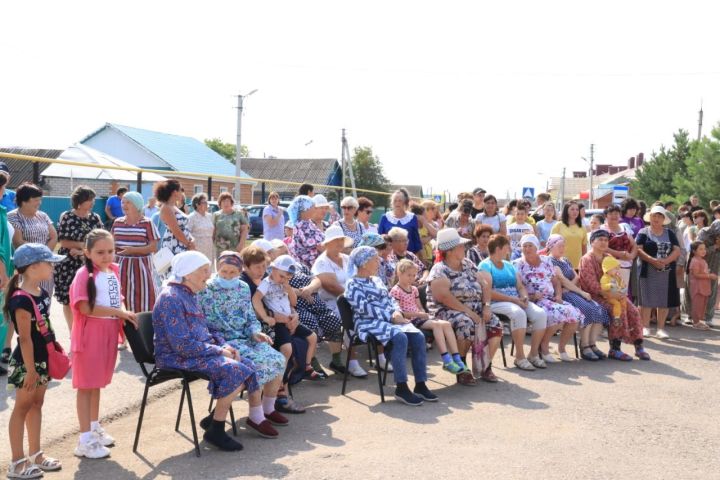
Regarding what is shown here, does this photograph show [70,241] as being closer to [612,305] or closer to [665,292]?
[612,305]

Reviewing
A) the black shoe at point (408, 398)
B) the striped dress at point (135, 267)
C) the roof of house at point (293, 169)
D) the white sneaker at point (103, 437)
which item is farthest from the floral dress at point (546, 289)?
the roof of house at point (293, 169)

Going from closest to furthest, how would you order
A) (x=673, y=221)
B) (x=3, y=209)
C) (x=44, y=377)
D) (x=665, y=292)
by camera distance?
1. (x=44, y=377)
2. (x=3, y=209)
3. (x=665, y=292)
4. (x=673, y=221)

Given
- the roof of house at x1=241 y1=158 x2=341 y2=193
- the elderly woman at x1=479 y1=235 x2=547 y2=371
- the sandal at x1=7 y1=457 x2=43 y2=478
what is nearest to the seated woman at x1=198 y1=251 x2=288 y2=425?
the sandal at x1=7 y1=457 x2=43 y2=478

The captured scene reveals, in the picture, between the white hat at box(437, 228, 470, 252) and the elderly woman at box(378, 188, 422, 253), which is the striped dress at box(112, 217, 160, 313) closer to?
the white hat at box(437, 228, 470, 252)

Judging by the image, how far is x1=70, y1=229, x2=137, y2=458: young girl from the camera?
193 inches

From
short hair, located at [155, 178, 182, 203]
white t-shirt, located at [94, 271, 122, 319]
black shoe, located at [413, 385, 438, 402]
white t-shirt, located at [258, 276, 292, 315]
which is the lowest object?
black shoe, located at [413, 385, 438, 402]

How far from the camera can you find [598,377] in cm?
757

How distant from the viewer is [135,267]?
7684mm

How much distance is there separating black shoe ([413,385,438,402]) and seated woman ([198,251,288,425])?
4.60 ft

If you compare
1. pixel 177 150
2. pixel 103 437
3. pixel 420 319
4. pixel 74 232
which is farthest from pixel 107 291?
pixel 177 150

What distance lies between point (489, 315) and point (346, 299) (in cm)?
158

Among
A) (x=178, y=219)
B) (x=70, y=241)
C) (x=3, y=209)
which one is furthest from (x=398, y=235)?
(x=3, y=209)

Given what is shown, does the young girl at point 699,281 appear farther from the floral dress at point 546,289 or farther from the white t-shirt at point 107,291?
the white t-shirt at point 107,291

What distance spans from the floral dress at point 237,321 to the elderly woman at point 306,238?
110 inches
